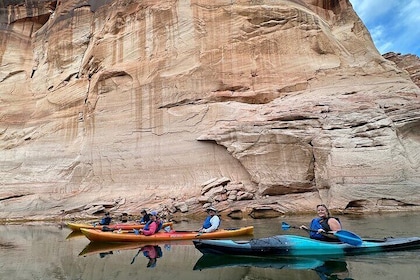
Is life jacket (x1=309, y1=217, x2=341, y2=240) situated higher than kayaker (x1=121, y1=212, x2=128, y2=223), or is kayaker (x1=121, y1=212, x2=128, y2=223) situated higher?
kayaker (x1=121, y1=212, x2=128, y2=223)

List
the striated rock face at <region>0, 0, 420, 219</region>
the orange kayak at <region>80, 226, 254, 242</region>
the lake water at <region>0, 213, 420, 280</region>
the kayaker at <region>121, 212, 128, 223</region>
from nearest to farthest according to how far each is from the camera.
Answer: the lake water at <region>0, 213, 420, 280</region>
the orange kayak at <region>80, 226, 254, 242</region>
the striated rock face at <region>0, 0, 420, 219</region>
the kayaker at <region>121, 212, 128, 223</region>

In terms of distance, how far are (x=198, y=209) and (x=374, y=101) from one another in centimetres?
821

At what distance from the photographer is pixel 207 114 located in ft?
60.2

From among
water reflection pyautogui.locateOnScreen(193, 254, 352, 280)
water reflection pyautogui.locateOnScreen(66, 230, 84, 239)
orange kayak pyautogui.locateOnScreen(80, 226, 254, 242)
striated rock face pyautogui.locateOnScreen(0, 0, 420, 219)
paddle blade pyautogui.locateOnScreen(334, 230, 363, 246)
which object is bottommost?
water reflection pyautogui.locateOnScreen(193, 254, 352, 280)

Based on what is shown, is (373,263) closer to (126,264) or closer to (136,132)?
(126,264)

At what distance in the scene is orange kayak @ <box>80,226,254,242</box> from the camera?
32.8ft

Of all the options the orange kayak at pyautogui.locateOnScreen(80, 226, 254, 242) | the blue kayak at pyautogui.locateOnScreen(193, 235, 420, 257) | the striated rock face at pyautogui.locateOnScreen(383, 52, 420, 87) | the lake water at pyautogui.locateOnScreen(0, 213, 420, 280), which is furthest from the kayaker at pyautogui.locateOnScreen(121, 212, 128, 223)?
the striated rock face at pyautogui.locateOnScreen(383, 52, 420, 87)

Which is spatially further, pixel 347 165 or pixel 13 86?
pixel 13 86

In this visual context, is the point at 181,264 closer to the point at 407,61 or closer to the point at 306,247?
the point at 306,247

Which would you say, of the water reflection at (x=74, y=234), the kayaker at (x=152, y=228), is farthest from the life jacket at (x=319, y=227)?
the water reflection at (x=74, y=234)

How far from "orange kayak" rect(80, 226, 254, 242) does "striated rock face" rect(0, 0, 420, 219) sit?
4.87 m

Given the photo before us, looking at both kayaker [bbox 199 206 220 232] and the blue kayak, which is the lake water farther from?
kayaker [bbox 199 206 220 232]

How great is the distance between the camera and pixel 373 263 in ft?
21.8

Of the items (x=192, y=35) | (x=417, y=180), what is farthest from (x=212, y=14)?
(x=417, y=180)
